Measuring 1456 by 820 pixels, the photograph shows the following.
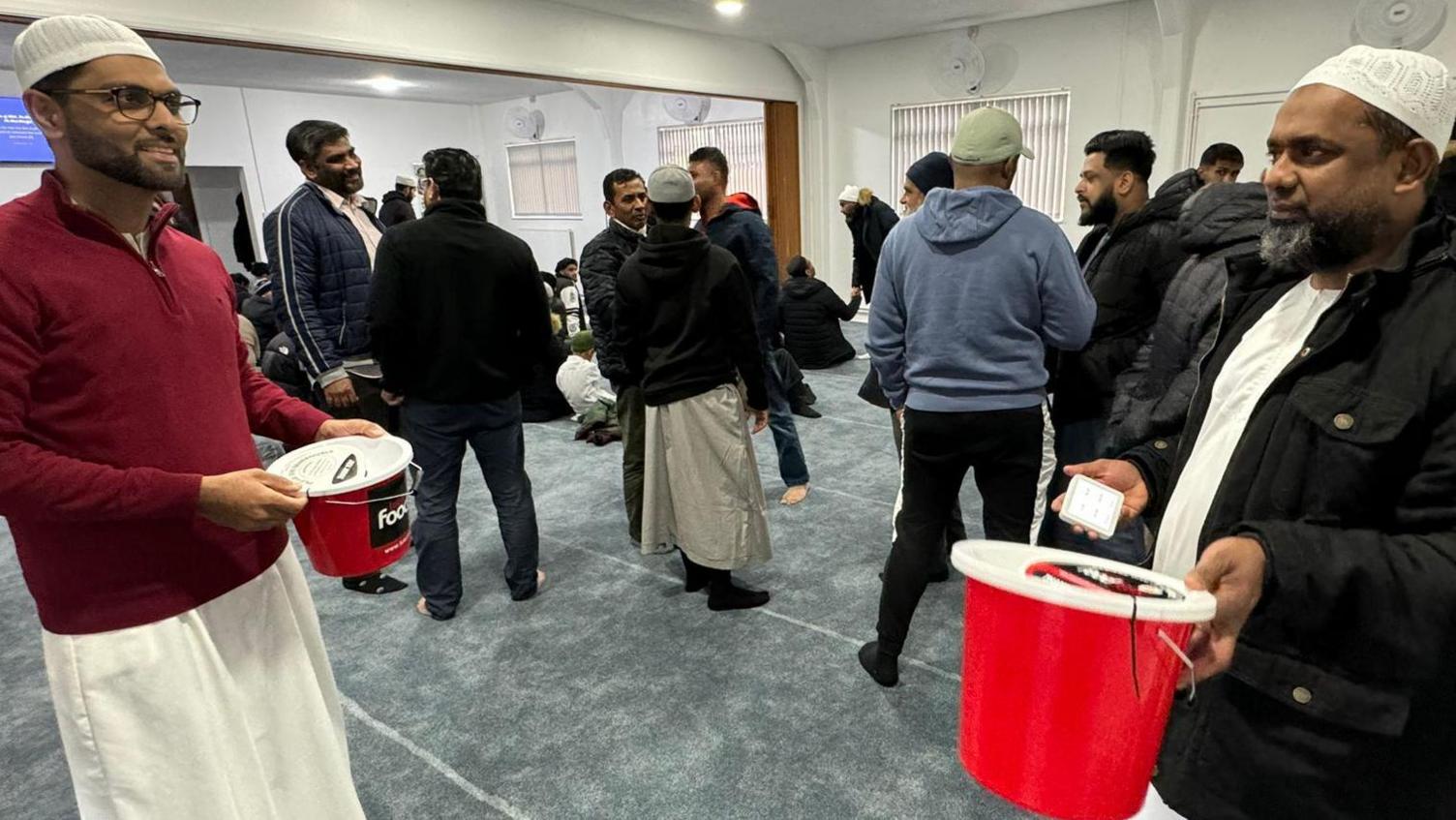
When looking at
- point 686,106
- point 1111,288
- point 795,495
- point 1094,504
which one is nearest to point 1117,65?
point 686,106

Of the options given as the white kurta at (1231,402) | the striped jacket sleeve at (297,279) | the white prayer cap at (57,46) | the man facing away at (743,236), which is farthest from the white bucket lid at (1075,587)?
the striped jacket sleeve at (297,279)

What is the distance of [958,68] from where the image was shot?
22.4ft

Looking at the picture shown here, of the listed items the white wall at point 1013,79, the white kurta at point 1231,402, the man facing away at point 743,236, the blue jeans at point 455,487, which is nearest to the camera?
the white kurta at point 1231,402

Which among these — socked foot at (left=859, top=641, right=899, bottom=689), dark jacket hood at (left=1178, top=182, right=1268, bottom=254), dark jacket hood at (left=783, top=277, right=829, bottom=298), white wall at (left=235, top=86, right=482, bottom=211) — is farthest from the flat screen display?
dark jacket hood at (left=1178, top=182, right=1268, bottom=254)

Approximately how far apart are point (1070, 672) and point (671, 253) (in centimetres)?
175

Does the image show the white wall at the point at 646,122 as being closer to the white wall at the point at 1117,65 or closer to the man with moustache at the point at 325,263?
the white wall at the point at 1117,65

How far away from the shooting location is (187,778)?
1.14 meters

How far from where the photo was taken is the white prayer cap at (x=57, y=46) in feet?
3.44

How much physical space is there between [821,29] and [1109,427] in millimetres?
5660

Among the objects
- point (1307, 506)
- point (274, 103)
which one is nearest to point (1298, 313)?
point (1307, 506)

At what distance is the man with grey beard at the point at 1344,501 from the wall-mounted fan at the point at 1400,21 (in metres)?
5.26

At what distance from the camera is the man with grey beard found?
77 cm

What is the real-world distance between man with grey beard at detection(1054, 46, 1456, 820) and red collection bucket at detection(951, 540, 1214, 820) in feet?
0.22

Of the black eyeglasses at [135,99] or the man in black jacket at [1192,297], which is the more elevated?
the black eyeglasses at [135,99]
